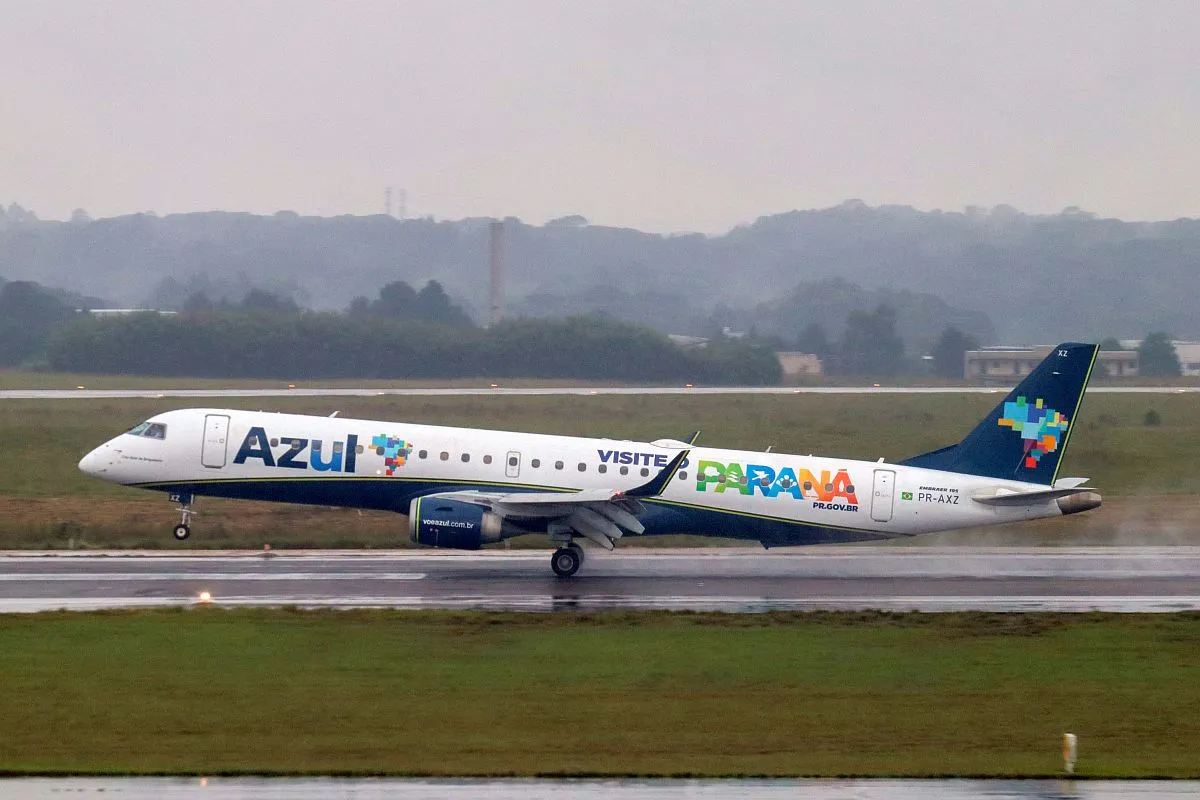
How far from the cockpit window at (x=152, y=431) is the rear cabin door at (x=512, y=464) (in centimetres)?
819

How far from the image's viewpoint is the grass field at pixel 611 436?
38531mm

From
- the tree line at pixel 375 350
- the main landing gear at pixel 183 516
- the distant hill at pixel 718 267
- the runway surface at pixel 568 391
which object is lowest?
the main landing gear at pixel 183 516

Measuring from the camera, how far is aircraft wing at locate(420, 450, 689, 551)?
29.9 m

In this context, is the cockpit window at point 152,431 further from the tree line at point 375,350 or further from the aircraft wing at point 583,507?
the tree line at point 375,350

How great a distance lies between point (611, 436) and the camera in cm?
5322

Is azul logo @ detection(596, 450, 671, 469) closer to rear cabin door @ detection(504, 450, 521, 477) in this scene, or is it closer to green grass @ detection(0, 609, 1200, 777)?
rear cabin door @ detection(504, 450, 521, 477)

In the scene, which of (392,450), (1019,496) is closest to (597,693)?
(392,450)

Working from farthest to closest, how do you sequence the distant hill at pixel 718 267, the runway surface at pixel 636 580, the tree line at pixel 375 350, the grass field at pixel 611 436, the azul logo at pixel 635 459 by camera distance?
1. the distant hill at pixel 718 267
2. the tree line at pixel 375 350
3. the grass field at pixel 611 436
4. the azul logo at pixel 635 459
5. the runway surface at pixel 636 580

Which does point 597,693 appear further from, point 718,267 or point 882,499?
point 718,267

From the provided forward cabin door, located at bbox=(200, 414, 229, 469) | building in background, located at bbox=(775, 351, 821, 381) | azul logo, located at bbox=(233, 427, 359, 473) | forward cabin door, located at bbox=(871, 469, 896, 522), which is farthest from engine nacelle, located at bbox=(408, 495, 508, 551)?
building in background, located at bbox=(775, 351, 821, 381)

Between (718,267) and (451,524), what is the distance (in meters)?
140

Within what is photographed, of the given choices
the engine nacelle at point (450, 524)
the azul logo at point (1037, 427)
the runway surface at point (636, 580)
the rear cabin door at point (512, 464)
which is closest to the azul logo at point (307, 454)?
the runway surface at point (636, 580)

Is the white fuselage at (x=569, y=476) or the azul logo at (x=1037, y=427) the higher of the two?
the azul logo at (x=1037, y=427)

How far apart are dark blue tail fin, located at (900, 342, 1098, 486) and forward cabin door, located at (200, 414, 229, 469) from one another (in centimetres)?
1656
